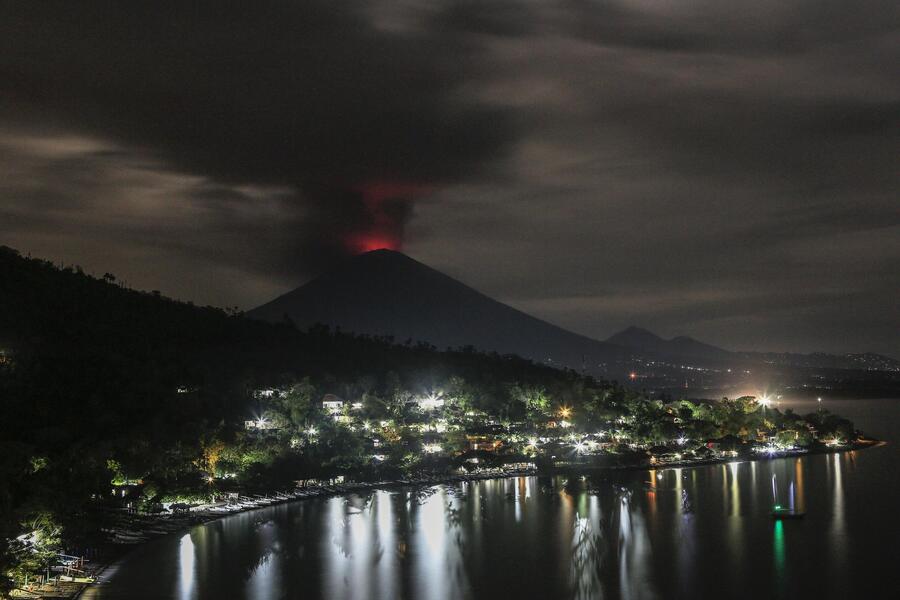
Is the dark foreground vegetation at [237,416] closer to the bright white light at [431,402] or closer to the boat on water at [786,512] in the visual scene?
the bright white light at [431,402]

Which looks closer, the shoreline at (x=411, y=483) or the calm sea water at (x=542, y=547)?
the calm sea water at (x=542, y=547)

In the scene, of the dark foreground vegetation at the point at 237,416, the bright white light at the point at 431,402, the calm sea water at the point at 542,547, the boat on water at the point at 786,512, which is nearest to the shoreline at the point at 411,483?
the calm sea water at the point at 542,547

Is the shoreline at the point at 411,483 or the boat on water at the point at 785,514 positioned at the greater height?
the shoreline at the point at 411,483

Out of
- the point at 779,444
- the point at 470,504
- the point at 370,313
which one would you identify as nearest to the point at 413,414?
the point at 470,504

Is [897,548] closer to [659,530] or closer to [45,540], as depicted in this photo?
[659,530]

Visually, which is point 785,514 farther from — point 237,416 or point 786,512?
point 237,416

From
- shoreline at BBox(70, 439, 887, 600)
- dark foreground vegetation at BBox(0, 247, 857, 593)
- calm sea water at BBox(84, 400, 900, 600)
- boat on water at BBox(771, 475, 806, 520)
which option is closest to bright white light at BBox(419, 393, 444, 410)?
dark foreground vegetation at BBox(0, 247, 857, 593)
